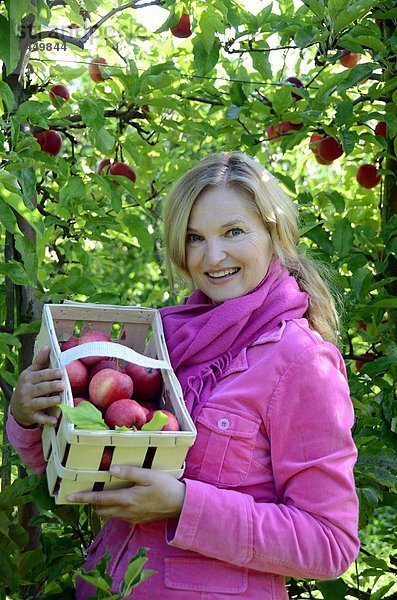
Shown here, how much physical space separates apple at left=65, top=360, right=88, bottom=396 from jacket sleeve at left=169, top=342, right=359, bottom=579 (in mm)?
250

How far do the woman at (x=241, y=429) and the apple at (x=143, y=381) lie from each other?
0.18 feet

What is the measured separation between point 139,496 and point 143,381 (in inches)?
9.8

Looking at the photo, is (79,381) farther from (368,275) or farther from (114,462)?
(368,275)

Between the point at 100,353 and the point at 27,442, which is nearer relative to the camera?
the point at 100,353

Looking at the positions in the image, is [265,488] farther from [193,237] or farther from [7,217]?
[7,217]

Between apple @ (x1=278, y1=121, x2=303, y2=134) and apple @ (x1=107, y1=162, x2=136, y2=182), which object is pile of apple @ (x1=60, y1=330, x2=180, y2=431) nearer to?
apple @ (x1=107, y1=162, x2=136, y2=182)

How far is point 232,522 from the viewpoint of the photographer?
53.4 inches

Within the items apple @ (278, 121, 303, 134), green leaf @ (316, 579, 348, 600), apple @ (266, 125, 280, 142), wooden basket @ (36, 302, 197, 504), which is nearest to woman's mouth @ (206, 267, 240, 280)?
wooden basket @ (36, 302, 197, 504)

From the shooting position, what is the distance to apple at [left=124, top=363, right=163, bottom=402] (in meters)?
1.51

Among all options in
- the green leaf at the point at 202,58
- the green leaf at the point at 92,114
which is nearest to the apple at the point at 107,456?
the green leaf at the point at 92,114

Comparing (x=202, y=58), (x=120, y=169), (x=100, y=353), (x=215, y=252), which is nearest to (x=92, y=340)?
(x=100, y=353)

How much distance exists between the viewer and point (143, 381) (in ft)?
4.96

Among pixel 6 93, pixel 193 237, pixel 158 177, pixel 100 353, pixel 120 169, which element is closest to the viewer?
pixel 100 353

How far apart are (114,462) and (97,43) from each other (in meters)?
1.93
